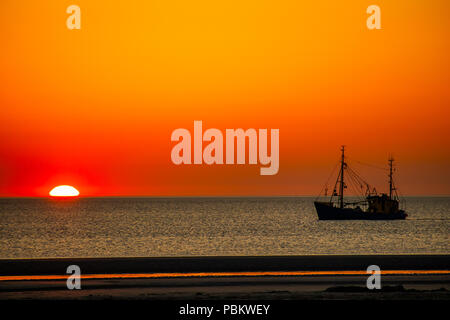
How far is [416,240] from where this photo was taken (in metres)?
78.8

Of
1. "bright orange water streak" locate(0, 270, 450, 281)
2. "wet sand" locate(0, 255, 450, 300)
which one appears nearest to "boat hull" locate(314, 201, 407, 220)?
"wet sand" locate(0, 255, 450, 300)

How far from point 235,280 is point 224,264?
436 centimetres

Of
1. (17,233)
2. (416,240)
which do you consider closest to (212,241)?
(416,240)

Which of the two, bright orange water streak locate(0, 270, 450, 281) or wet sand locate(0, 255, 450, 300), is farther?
bright orange water streak locate(0, 270, 450, 281)

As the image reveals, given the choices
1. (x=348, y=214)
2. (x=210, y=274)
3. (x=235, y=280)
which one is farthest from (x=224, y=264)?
(x=348, y=214)

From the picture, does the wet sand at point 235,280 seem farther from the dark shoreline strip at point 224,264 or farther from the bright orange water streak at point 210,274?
the bright orange water streak at point 210,274

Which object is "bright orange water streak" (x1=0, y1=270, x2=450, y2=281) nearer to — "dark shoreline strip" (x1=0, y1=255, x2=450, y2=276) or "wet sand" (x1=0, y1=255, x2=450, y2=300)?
"wet sand" (x1=0, y1=255, x2=450, y2=300)

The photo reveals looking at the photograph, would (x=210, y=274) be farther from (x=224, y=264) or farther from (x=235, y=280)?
(x=224, y=264)

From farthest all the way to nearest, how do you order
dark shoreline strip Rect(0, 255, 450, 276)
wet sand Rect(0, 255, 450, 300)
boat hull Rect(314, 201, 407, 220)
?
1. boat hull Rect(314, 201, 407, 220)
2. dark shoreline strip Rect(0, 255, 450, 276)
3. wet sand Rect(0, 255, 450, 300)

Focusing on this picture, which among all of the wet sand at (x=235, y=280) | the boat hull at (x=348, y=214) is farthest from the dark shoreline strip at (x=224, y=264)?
the boat hull at (x=348, y=214)

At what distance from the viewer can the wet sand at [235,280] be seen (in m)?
15.0

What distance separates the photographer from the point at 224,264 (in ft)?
77.3

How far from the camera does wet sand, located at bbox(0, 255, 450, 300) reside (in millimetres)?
14977
